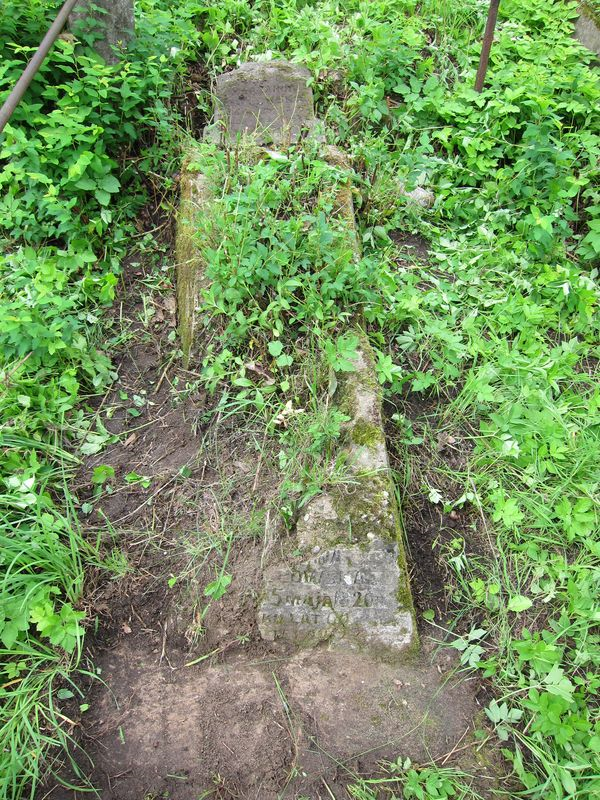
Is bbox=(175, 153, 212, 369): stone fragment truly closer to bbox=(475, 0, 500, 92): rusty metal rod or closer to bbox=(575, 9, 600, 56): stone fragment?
bbox=(475, 0, 500, 92): rusty metal rod

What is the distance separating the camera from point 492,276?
11.0 feet

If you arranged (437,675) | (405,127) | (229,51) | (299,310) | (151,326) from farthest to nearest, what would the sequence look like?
(229,51) → (405,127) → (151,326) → (299,310) → (437,675)

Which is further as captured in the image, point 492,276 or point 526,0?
point 526,0

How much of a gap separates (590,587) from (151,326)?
239 centimetres

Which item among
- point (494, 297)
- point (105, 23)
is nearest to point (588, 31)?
point (494, 297)

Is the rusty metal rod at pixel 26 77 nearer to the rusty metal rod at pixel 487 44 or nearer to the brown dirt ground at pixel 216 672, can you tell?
the brown dirt ground at pixel 216 672

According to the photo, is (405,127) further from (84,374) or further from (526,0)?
(84,374)

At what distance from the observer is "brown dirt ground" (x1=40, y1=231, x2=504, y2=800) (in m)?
2.05

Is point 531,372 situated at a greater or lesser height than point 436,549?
greater

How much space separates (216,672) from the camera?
225cm

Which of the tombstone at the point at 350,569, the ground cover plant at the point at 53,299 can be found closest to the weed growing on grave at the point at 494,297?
the tombstone at the point at 350,569

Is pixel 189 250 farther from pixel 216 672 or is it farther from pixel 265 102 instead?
pixel 216 672

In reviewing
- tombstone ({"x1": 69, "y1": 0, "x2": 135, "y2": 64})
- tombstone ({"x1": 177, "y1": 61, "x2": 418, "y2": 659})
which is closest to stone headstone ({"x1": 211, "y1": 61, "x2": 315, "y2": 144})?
tombstone ({"x1": 69, "y1": 0, "x2": 135, "y2": 64})

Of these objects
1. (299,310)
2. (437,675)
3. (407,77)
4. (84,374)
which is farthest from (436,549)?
(407,77)
